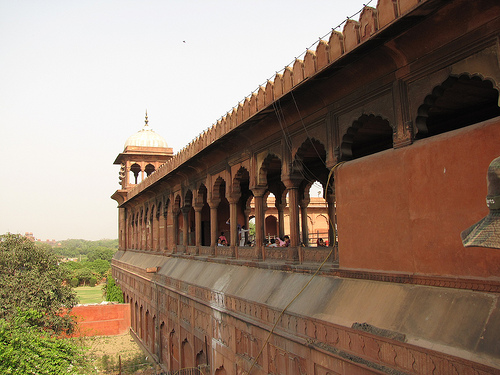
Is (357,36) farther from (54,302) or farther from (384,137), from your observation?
(54,302)

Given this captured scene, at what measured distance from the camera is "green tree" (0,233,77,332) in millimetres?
18078

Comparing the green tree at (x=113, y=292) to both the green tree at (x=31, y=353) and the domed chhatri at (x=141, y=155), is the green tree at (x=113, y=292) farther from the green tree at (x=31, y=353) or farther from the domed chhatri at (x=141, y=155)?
the green tree at (x=31, y=353)

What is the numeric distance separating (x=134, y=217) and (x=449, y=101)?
934 inches

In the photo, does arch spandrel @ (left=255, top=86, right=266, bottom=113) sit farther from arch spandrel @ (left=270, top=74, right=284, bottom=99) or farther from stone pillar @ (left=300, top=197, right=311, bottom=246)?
stone pillar @ (left=300, top=197, right=311, bottom=246)

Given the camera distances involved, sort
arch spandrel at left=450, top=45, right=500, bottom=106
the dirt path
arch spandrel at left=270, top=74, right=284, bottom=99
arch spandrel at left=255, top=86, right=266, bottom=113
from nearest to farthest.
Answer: arch spandrel at left=450, top=45, right=500, bottom=106 < arch spandrel at left=270, top=74, right=284, bottom=99 < arch spandrel at left=255, top=86, right=266, bottom=113 < the dirt path

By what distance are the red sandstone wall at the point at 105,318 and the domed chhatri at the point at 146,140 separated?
11329mm

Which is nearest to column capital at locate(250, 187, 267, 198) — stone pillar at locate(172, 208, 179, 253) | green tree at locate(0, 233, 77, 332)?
stone pillar at locate(172, 208, 179, 253)

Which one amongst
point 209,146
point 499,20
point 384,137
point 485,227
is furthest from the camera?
point 209,146

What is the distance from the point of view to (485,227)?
96.8 inches

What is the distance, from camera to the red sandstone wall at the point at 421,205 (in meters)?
4.91

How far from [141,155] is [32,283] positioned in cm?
1413

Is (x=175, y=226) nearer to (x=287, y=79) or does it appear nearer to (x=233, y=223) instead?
(x=233, y=223)

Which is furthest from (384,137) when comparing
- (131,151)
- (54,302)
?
(131,151)

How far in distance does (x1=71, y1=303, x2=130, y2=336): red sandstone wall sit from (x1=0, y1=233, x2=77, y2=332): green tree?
5.89 m
